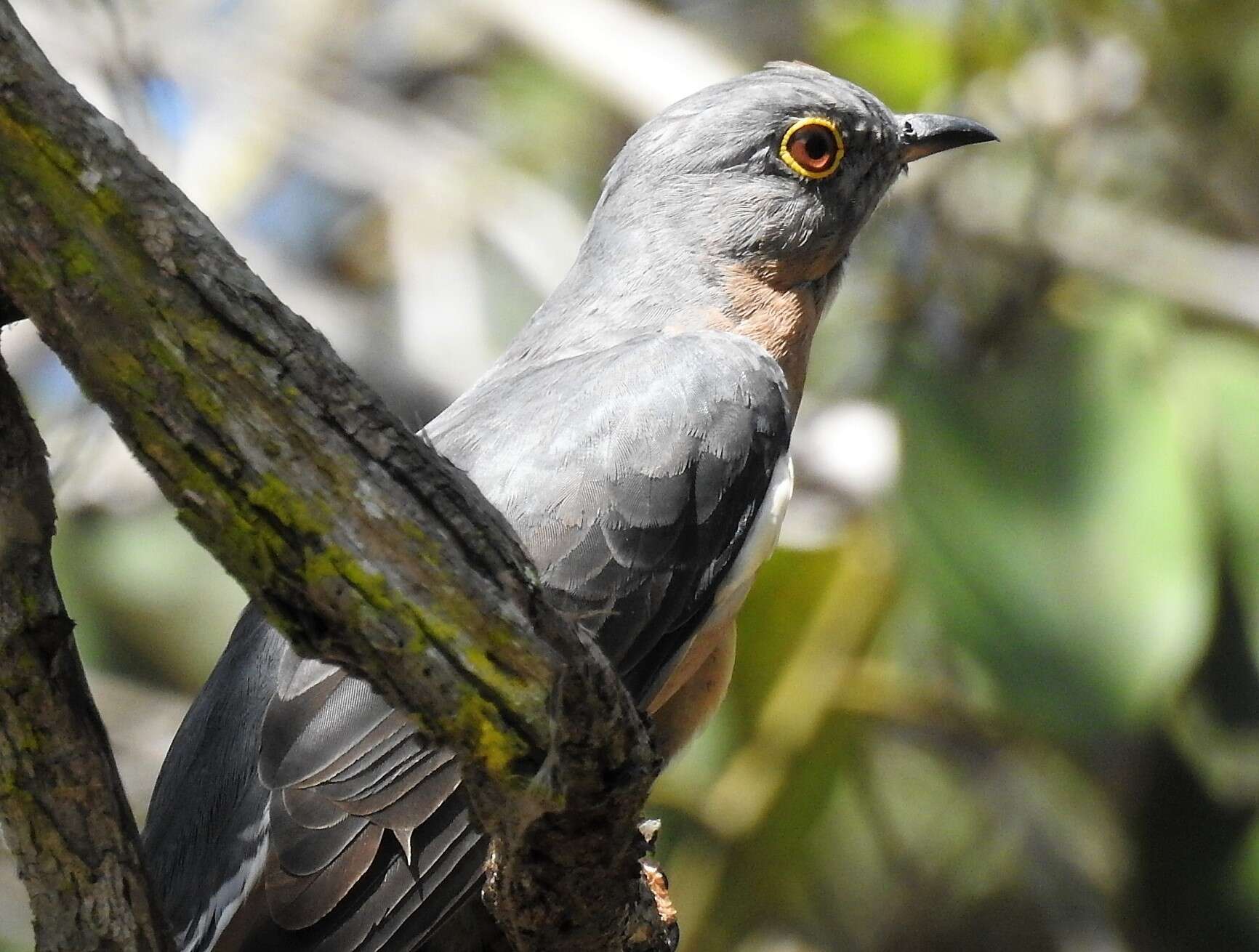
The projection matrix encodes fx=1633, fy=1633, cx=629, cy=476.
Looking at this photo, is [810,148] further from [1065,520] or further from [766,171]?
[1065,520]

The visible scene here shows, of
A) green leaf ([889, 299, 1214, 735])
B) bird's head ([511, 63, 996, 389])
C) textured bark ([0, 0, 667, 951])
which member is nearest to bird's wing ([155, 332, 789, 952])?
bird's head ([511, 63, 996, 389])

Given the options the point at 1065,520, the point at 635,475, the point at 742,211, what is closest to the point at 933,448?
the point at 1065,520

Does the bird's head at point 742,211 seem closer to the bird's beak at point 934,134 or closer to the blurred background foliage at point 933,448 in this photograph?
the bird's beak at point 934,134

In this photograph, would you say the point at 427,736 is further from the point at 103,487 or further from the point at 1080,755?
the point at 103,487

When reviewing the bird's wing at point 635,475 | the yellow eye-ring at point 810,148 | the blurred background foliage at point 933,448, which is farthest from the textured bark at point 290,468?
the blurred background foliage at point 933,448

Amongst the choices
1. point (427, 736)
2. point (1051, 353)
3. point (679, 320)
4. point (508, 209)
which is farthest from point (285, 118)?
point (427, 736)

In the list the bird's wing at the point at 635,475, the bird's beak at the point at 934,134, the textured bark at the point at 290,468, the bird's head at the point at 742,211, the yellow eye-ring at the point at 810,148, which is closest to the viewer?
the textured bark at the point at 290,468

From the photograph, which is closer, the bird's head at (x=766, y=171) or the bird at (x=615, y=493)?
the bird at (x=615, y=493)

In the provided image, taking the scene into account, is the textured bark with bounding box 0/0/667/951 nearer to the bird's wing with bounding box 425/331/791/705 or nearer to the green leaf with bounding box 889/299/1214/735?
the bird's wing with bounding box 425/331/791/705
